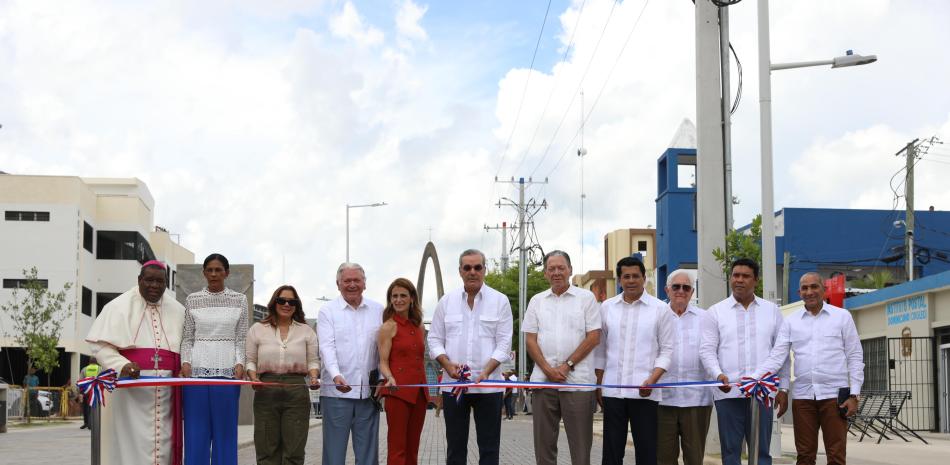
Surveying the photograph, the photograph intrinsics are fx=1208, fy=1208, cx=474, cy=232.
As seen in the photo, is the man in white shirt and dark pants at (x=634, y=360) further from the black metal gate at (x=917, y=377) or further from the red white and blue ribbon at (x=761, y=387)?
the black metal gate at (x=917, y=377)

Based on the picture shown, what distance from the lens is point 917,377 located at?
2628 centimetres

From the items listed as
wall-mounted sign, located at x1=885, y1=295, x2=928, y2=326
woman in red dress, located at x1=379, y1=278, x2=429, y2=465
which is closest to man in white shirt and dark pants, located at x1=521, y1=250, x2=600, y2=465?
woman in red dress, located at x1=379, y1=278, x2=429, y2=465

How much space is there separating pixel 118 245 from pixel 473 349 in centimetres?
5671

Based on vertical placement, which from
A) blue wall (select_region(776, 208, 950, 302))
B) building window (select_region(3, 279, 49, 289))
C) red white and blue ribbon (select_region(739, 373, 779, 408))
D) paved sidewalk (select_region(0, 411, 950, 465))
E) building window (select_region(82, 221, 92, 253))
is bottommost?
paved sidewalk (select_region(0, 411, 950, 465))

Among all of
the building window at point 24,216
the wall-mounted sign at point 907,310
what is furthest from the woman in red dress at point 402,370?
the building window at point 24,216

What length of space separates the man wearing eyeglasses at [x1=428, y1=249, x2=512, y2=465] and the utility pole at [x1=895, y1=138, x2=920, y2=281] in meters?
30.6

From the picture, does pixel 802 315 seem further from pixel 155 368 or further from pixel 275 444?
pixel 155 368

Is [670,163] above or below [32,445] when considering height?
above

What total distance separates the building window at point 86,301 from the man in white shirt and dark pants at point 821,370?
52997 millimetres

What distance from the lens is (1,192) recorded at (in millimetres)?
55594

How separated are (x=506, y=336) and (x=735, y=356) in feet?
5.97

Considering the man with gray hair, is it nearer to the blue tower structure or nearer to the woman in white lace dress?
the woman in white lace dress

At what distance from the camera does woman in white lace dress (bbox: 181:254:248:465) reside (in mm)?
9539

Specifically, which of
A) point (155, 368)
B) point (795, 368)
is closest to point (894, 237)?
point (795, 368)
